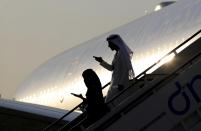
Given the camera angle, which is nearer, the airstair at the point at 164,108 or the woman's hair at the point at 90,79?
the airstair at the point at 164,108

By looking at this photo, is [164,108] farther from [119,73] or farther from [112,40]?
[112,40]

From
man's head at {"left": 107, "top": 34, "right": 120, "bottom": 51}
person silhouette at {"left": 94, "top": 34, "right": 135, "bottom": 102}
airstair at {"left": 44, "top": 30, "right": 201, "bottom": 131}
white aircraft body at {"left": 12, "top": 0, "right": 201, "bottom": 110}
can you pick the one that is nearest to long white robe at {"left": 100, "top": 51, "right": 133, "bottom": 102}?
person silhouette at {"left": 94, "top": 34, "right": 135, "bottom": 102}

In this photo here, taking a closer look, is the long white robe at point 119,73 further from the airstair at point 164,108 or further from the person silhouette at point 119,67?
the airstair at point 164,108

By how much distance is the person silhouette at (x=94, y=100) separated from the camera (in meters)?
7.68

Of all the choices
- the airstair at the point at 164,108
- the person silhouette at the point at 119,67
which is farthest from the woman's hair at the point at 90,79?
the person silhouette at the point at 119,67

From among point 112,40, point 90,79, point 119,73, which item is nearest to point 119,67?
point 119,73

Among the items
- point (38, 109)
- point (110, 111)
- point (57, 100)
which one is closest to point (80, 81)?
point (57, 100)

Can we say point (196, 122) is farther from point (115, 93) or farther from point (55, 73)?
point (55, 73)

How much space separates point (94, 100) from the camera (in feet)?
25.5

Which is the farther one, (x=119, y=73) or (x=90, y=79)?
(x=119, y=73)

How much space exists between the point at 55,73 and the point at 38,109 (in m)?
10.4

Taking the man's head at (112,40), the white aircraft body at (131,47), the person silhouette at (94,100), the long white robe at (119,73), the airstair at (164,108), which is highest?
the white aircraft body at (131,47)

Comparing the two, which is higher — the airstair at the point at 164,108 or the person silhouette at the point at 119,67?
the person silhouette at the point at 119,67

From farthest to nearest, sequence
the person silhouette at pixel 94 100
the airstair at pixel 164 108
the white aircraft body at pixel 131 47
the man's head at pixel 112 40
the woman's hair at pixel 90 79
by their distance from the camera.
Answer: the white aircraft body at pixel 131 47, the man's head at pixel 112 40, the woman's hair at pixel 90 79, the person silhouette at pixel 94 100, the airstair at pixel 164 108
